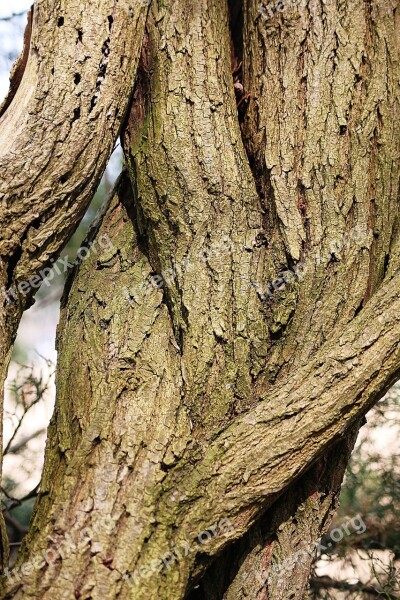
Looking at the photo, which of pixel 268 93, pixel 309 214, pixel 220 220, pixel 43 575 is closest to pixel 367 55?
pixel 268 93

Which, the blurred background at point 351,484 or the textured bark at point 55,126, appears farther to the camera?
the blurred background at point 351,484

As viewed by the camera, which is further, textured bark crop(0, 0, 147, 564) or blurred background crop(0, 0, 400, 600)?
blurred background crop(0, 0, 400, 600)

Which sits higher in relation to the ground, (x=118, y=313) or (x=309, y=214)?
(x=309, y=214)

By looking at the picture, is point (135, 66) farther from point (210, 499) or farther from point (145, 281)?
point (210, 499)

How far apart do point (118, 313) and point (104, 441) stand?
330 mm

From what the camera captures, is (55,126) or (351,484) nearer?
(55,126)

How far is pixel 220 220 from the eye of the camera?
167cm

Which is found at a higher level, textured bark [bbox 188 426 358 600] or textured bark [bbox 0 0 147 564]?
textured bark [bbox 0 0 147 564]

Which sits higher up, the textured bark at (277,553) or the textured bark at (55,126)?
the textured bark at (55,126)

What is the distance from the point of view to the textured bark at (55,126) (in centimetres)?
157

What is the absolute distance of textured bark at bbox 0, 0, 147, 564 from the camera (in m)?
1.57

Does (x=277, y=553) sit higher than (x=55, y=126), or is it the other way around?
(x=55, y=126)

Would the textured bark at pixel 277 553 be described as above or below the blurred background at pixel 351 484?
below

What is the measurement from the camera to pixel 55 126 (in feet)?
5.28
